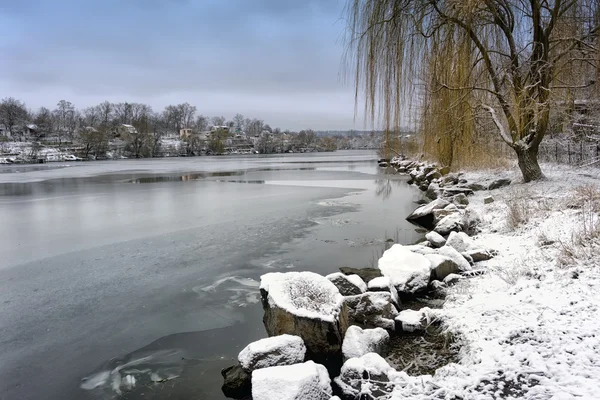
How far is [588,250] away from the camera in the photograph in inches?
159

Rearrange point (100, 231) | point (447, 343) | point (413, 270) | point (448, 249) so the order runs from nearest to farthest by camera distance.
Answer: point (447, 343) < point (413, 270) < point (448, 249) < point (100, 231)

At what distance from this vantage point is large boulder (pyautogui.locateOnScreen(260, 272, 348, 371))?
3.62 metres

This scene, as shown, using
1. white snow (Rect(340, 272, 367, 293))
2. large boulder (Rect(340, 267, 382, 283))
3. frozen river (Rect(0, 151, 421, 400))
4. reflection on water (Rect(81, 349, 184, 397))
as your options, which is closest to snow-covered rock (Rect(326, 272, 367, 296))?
white snow (Rect(340, 272, 367, 293))

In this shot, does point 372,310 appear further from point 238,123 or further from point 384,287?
point 238,123

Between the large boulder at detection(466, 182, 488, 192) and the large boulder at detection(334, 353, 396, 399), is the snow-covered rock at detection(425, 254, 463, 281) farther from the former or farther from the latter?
the large boulder at detection(466, 182, 488, 192)

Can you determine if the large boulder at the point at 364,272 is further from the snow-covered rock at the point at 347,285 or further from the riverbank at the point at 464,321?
the snow-covered rock at the point at 347,285

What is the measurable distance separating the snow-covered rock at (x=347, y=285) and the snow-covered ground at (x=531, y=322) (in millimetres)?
996

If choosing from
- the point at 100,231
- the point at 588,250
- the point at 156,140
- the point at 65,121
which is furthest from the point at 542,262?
the point at 65,121

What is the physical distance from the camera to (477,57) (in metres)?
8.80

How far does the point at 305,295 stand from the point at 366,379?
1.17 metres

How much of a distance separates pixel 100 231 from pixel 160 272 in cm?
392

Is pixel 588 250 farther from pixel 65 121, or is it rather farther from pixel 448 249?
pixel 65 121

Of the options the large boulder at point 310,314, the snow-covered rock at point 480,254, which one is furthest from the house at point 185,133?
the large boulder at point 310,314

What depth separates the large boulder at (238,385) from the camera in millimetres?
3305
